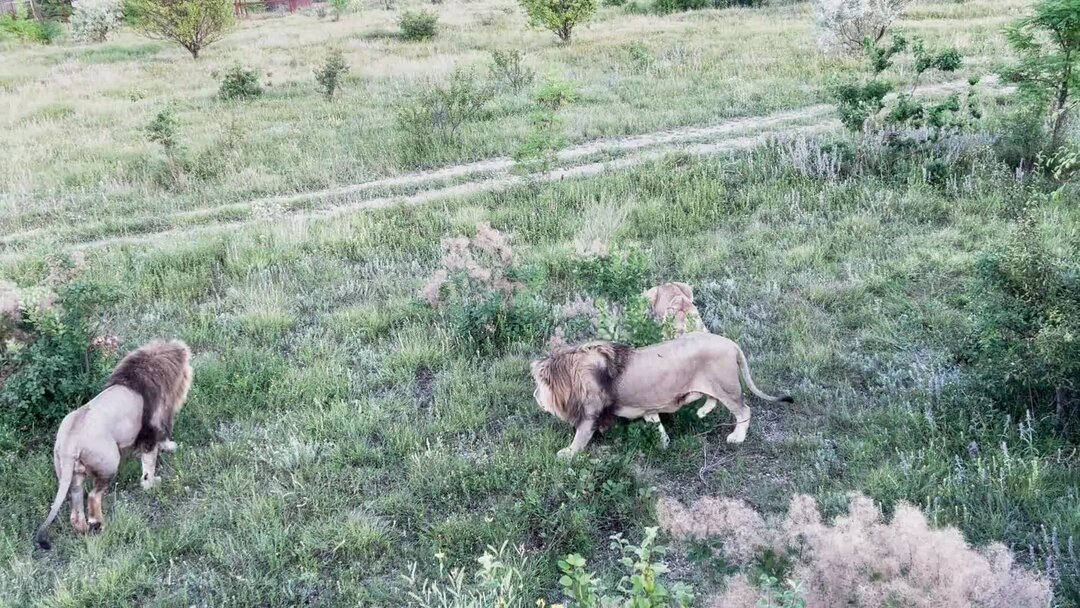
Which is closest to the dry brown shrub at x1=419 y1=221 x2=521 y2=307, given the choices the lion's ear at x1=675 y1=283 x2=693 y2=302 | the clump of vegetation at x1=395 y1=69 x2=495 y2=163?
the lion's ear at x1=675 y1=283 x2=693 y2=302

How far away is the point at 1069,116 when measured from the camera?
1090 cm

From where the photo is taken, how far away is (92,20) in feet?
107

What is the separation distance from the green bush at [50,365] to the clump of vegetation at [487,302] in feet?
8.52

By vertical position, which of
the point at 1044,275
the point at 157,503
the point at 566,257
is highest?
the point at 1044,275

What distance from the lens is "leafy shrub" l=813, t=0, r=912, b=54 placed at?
1831cm

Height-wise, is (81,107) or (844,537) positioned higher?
(81,107)

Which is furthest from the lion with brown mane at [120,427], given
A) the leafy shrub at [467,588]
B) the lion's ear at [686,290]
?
the lion's ear at [686,290]

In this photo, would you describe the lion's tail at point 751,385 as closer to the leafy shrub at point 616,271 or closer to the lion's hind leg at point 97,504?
the leafy shrub at point 616,271

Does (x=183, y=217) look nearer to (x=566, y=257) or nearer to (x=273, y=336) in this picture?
(x=273, y=336)

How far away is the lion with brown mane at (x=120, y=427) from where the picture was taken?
468cm

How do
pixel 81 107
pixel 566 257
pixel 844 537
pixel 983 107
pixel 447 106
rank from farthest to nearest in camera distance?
pixel 81 107
pixel 447 106
pixel 983 107
pixel 566 257
pixel 844 537

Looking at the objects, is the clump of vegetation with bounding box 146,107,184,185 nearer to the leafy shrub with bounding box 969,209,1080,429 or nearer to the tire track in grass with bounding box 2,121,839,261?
the tire track in grass with bounding box 2,121,839,261

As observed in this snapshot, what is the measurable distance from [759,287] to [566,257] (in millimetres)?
1951

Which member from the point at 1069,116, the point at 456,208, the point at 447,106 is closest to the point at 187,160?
the point at 447,106
